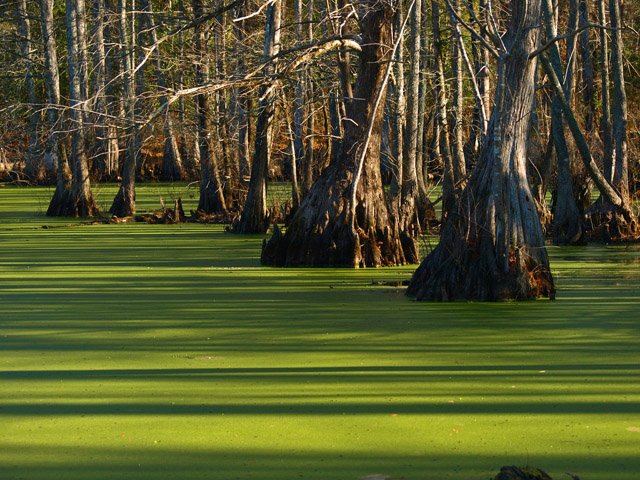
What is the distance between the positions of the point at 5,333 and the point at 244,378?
218 cm

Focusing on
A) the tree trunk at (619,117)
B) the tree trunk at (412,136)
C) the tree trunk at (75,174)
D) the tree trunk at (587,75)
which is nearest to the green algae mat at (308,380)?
the tree trunk at (412,136)

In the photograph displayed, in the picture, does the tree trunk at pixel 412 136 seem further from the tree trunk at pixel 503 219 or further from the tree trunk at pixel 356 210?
the tree trunk at pixel 503 219

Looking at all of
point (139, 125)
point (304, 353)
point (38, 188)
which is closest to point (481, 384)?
point (304, 353)

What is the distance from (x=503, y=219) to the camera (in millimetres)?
7520

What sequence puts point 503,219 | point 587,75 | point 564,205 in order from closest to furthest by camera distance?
point 503,219 → point 564,205 → point 587,75

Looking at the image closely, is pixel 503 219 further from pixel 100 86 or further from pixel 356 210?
pixel 100 86

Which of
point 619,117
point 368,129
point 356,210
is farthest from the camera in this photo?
point 619,117

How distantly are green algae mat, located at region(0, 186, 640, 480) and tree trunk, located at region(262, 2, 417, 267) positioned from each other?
39.1 inches

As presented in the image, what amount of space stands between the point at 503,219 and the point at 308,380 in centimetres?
304

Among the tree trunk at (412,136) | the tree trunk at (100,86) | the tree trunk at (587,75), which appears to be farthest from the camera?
the tree trunk at (587,75)

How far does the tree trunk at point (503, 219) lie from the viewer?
755 centimetres

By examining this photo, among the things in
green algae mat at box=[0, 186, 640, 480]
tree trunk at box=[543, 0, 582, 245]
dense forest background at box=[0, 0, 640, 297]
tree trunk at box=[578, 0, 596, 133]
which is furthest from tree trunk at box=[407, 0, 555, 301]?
tree trunk at box=[578, 0, 596, 133]

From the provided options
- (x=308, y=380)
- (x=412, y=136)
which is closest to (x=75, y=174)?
(x=412, y=136)

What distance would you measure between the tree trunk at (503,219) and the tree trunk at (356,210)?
2.22 meters
